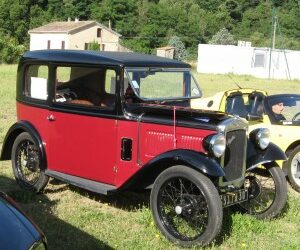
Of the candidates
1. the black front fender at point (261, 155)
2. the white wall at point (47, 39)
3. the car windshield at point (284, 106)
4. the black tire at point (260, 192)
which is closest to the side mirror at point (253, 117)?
the car windshield at point (284, 106)

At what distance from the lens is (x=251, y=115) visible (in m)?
7.38

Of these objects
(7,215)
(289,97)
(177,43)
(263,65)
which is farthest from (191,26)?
(7,215)

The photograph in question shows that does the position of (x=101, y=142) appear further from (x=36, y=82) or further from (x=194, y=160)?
(x=36, y=82)

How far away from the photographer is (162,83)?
6.18 metres

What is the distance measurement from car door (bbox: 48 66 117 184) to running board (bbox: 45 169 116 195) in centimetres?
5

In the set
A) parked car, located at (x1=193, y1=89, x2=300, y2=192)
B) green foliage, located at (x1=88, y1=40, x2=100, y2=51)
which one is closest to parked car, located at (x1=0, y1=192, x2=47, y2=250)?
parked car, located at (x1=193, y1=89, x2=300, y2=192)

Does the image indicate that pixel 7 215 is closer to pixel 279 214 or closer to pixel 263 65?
pixel 279 214

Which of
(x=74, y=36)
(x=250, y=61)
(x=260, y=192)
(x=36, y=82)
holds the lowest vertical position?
(x=260, y=192)

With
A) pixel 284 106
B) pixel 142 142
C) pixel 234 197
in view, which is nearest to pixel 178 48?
pixel 284 106

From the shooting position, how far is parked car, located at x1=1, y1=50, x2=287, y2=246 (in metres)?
4.71

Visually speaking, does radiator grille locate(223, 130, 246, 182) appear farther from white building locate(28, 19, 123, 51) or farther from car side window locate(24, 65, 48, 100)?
white building locate(28, 19, 123, 51)

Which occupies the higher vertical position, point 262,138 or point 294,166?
point 262,138

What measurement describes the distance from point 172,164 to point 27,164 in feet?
7.68

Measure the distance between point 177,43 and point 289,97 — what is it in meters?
61.7
